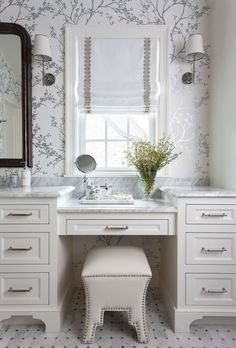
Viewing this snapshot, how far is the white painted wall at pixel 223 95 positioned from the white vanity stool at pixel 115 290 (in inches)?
39.3

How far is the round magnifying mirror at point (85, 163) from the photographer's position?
212 cm

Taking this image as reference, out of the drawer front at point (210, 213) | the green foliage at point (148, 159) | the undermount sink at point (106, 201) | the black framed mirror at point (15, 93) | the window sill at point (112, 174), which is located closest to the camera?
the drawer front at point (210, 213)

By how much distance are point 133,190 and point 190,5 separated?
1712 mm

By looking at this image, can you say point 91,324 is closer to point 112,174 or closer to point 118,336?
point 118,336

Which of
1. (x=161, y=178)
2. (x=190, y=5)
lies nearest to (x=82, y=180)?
(x=161, y=178)

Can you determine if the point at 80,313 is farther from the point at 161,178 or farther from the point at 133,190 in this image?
the point at 161,178

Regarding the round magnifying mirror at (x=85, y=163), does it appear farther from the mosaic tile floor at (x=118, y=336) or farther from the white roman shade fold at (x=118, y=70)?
the mosaic tile floor at (x=118, y=336)

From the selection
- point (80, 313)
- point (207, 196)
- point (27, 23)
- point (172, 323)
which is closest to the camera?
point (207, 196)

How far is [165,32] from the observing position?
2172 millimetres

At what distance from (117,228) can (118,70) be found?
1.39 meters

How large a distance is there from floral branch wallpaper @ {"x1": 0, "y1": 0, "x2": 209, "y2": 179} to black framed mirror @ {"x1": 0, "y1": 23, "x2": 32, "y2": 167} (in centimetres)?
8

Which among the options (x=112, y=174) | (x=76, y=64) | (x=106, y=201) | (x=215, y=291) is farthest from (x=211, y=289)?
(x=76, y=64)

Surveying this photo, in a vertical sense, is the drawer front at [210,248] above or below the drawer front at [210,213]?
below

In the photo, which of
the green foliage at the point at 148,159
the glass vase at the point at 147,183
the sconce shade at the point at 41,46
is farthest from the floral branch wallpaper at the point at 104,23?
the glass vase at the point at 147,183
